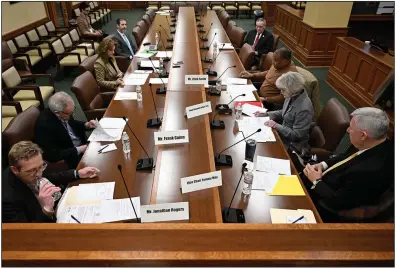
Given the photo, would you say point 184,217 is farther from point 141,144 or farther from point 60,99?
point 60,99

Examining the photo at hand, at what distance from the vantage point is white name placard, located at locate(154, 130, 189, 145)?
71.6 inches

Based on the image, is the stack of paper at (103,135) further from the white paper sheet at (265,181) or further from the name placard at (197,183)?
the white paper sheet at (265,181)

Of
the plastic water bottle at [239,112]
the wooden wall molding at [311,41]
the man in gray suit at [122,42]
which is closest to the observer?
the plastic water bottle at [239,112]

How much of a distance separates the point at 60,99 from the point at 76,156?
46cm

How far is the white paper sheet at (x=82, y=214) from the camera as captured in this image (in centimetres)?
148

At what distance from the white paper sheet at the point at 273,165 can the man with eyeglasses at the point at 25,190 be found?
1270 millimetres

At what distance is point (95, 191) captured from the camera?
5.50 feet

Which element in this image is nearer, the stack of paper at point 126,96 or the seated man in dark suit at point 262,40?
the stack of paper at point 126,96

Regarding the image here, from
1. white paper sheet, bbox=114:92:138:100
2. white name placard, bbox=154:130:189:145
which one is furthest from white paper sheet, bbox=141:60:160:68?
white name placard, bbox=154:130:189:145

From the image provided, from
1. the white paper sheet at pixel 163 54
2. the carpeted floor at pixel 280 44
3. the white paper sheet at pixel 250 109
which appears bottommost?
the carpeted floor at pixel 280 44

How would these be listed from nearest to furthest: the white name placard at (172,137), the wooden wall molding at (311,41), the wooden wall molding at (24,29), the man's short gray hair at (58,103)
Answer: the white name placard at (172,137)
the man's short gray hair at (58,103)
the wooden wall molding at (24,29)
the wooden wall molding at (311,41)

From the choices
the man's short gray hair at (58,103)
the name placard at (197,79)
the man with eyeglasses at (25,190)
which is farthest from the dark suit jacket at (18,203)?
the name placard at (197,79)

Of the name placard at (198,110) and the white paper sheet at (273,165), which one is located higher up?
the name placard at (198,110)

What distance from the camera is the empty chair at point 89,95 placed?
8.95 ft
